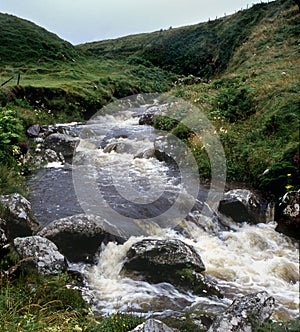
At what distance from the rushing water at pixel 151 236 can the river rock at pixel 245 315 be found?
177cm

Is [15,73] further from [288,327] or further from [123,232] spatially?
[288,327]

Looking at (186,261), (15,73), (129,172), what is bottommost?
(186,261)

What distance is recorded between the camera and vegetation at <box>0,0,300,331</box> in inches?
236

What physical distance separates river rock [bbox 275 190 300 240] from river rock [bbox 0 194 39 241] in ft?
24.1

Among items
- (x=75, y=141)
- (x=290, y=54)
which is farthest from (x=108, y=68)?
(x=75, y=141)

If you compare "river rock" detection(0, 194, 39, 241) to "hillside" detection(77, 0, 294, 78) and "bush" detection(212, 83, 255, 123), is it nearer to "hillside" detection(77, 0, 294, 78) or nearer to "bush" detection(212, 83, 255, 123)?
"bush" detection(212, 83, 255, 123)

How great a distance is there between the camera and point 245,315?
16.3 ft

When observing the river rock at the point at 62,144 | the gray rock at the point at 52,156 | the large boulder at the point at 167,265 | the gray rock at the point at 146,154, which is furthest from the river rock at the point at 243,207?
the river rock at the point at 62,144

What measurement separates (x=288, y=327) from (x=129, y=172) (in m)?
11.0

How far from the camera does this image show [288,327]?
433 centimetres

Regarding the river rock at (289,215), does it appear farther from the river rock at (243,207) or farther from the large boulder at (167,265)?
the large boulder at (167,265)

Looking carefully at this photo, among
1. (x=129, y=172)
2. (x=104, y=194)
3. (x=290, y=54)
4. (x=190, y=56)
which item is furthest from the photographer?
(x=190, y=56)

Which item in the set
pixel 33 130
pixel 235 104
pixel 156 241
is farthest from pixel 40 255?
pixel 235 104

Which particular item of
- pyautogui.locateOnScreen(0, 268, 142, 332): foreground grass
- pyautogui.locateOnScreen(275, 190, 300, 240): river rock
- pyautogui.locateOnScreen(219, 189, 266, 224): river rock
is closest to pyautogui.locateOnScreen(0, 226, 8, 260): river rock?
pyautogui.locateOnScreen(0, 268, 142, 332): foreground grass
